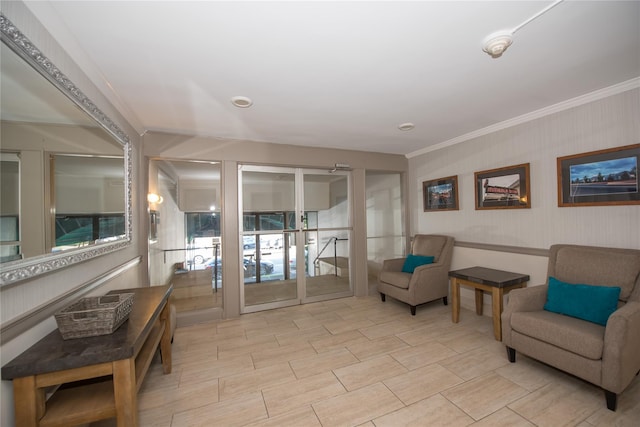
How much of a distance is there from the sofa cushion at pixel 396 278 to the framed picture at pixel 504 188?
1376mm

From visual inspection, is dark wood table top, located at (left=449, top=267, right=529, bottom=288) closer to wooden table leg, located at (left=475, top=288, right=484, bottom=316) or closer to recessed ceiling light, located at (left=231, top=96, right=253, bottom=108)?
wooden table leg, located at (left=475, top=288, right=484, bottom=316)

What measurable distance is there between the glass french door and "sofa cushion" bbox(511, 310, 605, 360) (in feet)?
8.15

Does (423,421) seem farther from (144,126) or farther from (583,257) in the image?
(144,126)

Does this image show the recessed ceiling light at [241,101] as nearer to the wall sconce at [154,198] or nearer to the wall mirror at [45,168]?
the wall mirror at [45,168]

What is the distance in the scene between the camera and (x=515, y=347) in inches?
87.3

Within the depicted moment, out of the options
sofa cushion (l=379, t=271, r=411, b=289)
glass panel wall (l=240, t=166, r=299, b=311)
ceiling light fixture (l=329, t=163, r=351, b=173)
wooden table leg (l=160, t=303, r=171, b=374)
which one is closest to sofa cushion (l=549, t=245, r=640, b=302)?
sofa cushion (l=379, t=271, r=411, b=289)

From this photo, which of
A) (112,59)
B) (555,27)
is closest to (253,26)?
(112,59)

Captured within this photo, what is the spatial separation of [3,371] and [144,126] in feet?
8.76

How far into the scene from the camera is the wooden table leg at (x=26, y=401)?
1.04m

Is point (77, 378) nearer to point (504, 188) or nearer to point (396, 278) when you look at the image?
point (396, 278)

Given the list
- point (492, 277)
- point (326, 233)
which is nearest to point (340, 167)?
point (326, 233)

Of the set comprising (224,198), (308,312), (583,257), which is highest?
(224,198)

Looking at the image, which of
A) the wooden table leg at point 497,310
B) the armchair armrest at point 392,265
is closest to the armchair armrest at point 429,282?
the armchair armrest at point 392,265

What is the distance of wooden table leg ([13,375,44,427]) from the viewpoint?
40.8 inches
